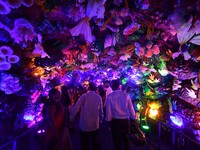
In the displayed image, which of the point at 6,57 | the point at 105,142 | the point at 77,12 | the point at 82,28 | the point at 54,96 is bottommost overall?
the point at 105,142

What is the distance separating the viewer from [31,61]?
177 inches

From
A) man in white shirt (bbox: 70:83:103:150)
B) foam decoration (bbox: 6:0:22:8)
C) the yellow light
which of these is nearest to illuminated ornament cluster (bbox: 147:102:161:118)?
the yellow light

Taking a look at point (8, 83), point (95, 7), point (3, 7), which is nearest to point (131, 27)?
point (95, 7)

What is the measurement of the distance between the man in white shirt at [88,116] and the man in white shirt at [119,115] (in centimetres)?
35

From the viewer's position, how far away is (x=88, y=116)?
491cm

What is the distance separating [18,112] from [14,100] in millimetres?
770

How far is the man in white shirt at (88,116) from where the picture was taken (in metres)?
4.89

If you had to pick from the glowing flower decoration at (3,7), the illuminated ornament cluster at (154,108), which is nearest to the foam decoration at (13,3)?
the glowing flower decoration at (3,7)

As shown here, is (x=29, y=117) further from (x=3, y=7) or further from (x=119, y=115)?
(x=3, y=7)

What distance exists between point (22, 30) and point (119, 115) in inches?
122

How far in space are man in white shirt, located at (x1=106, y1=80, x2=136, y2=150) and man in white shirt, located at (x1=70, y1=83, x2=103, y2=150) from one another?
1.14 feet

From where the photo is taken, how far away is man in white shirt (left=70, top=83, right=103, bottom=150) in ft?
16.0

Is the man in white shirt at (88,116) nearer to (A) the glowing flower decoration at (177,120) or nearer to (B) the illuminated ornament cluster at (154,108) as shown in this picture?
(A) the glowing flower decoration at (177,120)

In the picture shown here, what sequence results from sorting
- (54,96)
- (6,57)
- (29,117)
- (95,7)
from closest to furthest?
(95,7), (6,57), (54,96), (29,117)
